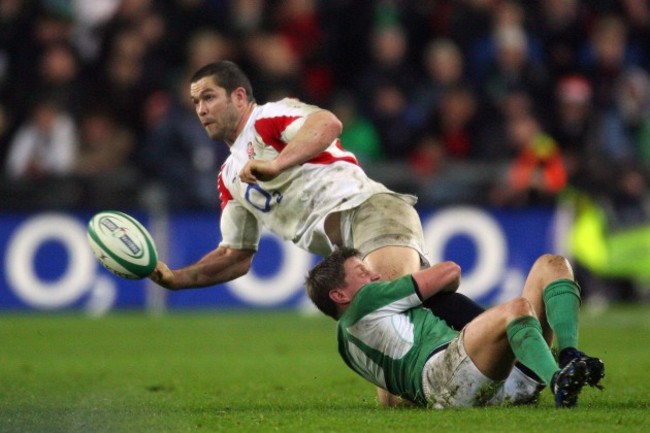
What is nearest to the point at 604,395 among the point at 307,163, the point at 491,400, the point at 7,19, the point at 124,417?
the point at 491,400

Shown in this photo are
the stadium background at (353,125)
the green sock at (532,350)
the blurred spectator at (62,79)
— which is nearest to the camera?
the green sock at (532,350)

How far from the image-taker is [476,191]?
16781 mm

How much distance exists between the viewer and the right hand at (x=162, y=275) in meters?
8.30

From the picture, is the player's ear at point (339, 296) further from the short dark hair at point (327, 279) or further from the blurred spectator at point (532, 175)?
the blurred spectator at point (532, 175)

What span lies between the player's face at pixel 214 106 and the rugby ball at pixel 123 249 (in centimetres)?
95

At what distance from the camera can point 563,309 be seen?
287 inches

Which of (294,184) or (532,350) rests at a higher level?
(294,184)

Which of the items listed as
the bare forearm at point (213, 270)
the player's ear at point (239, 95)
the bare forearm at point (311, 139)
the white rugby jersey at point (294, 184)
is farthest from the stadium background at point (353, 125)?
the bare forearm at point (311, 139)

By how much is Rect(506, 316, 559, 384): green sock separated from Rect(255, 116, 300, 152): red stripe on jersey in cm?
230

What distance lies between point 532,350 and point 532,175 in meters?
10.1

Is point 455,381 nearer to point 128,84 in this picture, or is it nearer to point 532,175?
point 532,175

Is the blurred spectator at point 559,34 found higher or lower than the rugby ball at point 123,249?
higher

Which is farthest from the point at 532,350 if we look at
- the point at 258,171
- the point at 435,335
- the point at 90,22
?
the point at 90,22

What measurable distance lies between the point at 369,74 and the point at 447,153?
60.6 inches
